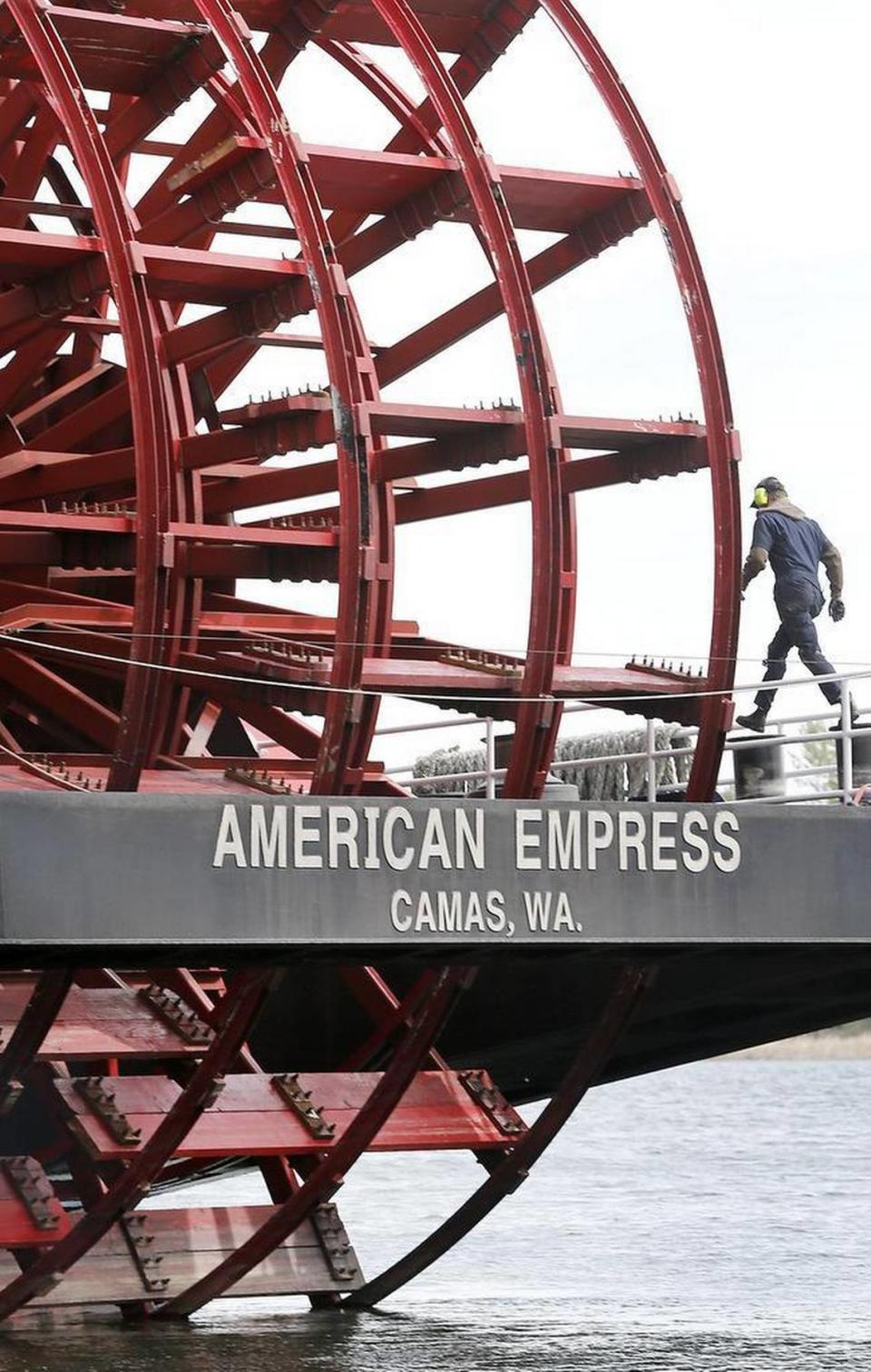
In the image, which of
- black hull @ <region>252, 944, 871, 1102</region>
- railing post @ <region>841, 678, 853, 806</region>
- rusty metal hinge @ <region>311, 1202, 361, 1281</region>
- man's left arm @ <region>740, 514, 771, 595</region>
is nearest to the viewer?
railing post @ <region>841, 678, 853, 806</region>

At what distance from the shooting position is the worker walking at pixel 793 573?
13758mm

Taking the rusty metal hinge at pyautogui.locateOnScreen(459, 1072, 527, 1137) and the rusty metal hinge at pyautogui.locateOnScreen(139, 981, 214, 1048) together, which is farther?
the rusty metal hinge at pyautogui.locateOnScreen(459, 1072, 527, 1137)

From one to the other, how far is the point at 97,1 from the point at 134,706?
4.32 meters

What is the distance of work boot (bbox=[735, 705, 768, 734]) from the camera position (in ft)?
45.5

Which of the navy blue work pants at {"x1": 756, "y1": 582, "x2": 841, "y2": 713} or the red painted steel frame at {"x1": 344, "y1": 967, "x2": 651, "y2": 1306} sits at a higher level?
the navy blue work pants at {"x1": 756, "y1": 582, "x2": 841, "y2": 713}

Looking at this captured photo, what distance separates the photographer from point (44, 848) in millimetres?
10008

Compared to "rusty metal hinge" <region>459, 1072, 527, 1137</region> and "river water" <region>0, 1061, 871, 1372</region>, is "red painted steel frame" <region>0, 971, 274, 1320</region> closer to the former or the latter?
"river water" <region>0, 1061, 871, 1372</region>

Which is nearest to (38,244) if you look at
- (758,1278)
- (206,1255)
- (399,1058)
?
(399,1058)

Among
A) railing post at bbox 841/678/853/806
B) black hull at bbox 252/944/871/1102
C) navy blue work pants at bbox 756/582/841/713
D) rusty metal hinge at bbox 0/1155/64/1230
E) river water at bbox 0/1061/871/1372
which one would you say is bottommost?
river water at bbox 0/1061/871/1372

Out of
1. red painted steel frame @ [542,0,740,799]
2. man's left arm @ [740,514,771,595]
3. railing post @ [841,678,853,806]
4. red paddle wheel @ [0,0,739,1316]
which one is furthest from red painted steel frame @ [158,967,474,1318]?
man's left arm @ [740,514,771,595]

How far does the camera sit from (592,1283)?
18016 millimetres

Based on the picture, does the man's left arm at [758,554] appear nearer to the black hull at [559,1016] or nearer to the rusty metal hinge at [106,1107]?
the black hull at [559,1016]

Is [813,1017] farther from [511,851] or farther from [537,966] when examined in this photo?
[511,851]

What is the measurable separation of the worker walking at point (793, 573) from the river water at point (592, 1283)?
341 centimetres
